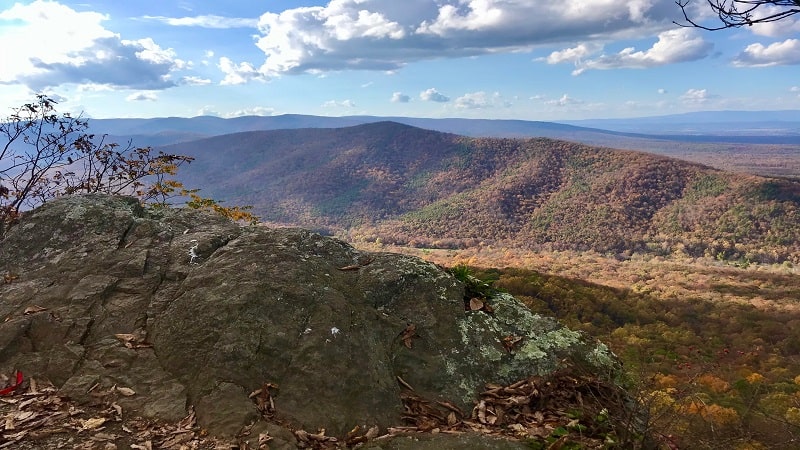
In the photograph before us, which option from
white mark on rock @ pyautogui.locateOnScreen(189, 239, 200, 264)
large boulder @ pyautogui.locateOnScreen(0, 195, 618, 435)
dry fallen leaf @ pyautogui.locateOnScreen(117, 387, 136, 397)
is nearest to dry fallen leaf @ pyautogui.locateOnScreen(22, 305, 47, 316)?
large boulder @ pyautogui.locateOnScreen(0, 195, 618, 435)

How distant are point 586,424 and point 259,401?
9.65 ft

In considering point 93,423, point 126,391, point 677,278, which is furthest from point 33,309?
point 677,278

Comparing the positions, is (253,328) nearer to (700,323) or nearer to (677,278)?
(700,323)

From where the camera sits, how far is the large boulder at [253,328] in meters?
4.43

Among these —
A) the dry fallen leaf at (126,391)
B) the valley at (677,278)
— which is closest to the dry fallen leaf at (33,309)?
the dry fallen leaf at (126,391)

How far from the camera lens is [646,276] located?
10450 centimetres

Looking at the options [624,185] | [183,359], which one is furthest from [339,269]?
[624,185]

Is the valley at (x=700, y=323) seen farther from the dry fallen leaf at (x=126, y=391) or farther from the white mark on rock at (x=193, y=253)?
the dry fallen leaf at (x=126, y=391)

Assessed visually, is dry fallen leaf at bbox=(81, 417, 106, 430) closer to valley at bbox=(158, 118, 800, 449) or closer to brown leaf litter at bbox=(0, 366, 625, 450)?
brown leaf litter at bbox=(0, 366, 625, 450)

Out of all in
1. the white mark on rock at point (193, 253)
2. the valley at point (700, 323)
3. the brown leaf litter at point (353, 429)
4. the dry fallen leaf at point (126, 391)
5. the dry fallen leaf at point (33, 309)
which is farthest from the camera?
the valley at point (700, 323)

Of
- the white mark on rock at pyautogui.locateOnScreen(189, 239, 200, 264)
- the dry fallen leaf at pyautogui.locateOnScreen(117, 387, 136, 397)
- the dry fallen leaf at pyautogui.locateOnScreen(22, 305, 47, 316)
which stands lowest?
the dry fallen leaf at pyautogui.locateOnScreen(117, 387, 136, 397)

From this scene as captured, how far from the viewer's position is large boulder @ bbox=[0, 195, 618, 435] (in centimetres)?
443

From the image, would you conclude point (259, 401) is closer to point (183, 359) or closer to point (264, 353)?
point (264, 353)

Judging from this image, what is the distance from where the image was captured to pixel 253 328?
487 centimetres
